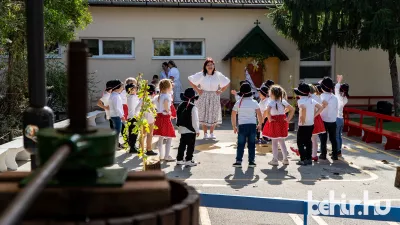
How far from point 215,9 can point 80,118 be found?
752 inches

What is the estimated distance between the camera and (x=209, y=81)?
41.4 ft

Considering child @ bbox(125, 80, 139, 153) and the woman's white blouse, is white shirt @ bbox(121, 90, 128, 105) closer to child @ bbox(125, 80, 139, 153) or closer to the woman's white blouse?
child @ bbox(125, 80, 139, 153)

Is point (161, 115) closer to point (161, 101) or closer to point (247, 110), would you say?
point (161, 101)

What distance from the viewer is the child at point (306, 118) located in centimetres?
941

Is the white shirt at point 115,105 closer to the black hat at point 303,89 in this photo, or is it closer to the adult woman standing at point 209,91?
the adult woman standing at point 209,91

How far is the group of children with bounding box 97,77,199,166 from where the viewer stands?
922 centimetres

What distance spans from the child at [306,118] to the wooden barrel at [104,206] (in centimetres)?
832

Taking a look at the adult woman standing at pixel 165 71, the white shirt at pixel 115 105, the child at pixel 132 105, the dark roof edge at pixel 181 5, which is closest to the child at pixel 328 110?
the child at pixel 132 105

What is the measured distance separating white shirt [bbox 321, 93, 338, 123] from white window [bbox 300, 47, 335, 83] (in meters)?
11.1

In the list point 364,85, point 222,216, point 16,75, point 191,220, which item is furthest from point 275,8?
point 191,220

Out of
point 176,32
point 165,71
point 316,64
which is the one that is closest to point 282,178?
point 165,71

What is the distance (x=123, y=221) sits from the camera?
1203 mm

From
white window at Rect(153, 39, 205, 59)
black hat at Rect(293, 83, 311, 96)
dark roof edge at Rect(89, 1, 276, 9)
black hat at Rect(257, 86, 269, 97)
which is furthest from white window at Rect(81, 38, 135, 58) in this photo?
black hat at Rect(293, 83, 311, 96)

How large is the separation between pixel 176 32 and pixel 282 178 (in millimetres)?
12349
